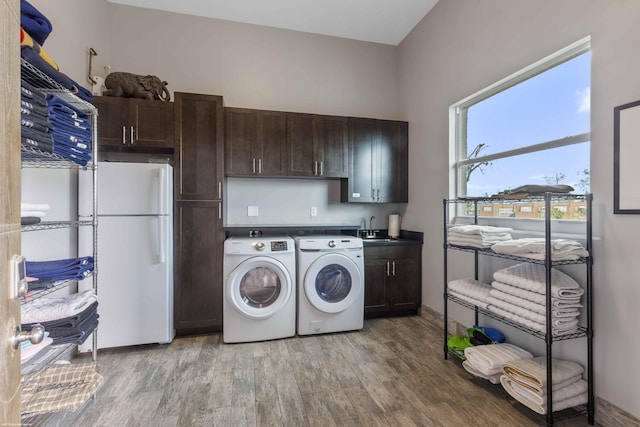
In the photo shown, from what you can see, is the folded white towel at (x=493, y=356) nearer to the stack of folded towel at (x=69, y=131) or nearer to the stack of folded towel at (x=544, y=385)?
the stack of folded towel at (x=544, y=385)

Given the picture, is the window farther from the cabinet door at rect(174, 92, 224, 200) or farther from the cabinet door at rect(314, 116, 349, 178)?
the cabinet door at rect(174, 92, 224, 200)

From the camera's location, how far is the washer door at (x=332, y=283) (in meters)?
2.90

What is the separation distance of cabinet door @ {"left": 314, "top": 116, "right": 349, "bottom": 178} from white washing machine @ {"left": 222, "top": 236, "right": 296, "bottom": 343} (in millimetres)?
995

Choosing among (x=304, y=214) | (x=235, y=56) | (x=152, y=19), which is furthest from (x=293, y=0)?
(x=304, y=214)

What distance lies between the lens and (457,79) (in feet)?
9.51

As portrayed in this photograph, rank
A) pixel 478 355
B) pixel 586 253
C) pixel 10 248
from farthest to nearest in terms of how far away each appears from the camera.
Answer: pixel 478 355 < pixel 586 253 < pixel 10 248

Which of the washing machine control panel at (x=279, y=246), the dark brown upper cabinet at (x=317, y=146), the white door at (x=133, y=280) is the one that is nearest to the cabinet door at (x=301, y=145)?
the dark brown upper cabinet at (x=317, y=146)

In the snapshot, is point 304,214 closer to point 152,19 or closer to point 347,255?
point 347,255

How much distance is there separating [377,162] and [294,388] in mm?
2483

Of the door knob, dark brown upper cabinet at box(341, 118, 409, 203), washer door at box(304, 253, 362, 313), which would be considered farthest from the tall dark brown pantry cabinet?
the door knob

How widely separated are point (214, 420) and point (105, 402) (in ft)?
2.51

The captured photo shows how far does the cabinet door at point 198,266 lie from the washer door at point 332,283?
902mm

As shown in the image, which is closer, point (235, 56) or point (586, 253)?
point (586, 253)

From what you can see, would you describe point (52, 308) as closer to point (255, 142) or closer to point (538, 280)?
point (255, 142)
